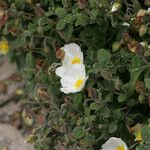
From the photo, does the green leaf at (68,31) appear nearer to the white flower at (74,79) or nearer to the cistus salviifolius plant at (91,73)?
the cistus salviifolius plant at (91,73)

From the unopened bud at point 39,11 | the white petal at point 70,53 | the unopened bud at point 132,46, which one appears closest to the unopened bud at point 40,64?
the white petal at point 70,53

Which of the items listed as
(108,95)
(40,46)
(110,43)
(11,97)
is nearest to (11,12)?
(40,46)

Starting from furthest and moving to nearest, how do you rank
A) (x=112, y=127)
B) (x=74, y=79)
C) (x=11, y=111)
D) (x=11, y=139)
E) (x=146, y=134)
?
(x=11, y=111), (x=11, y=139), (x=74, y=79), (x=112, y=127), (x=146, y=134)

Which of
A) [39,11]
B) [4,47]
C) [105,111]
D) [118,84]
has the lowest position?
[4,47]

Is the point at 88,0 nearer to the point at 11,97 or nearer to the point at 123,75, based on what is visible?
the point at 123,75

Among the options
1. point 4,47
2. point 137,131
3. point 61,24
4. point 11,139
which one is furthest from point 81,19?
point 11,139

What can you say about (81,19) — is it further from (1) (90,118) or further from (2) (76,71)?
(1) (90,118)

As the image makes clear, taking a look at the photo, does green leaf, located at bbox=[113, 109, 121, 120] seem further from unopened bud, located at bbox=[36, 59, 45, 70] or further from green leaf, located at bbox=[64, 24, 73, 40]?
unopened bud, located at bbox=[36, 59, 45, 70]
